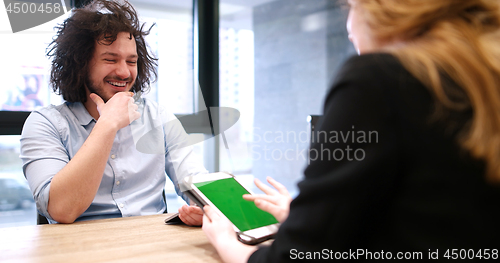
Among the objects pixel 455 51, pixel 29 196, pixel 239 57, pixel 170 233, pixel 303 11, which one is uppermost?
pixel 303 11

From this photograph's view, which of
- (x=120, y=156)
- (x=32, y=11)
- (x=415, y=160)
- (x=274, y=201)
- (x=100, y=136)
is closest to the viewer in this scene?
(x=415, y=160)

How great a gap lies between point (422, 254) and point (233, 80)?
2.74 m

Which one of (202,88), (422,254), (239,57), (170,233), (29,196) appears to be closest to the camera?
(422,254)

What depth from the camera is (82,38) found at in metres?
1.59

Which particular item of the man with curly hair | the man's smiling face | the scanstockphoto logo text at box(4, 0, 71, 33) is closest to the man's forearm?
the man with curly hair

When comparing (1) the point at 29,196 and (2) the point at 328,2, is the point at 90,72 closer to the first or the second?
(1) the point at 29,196

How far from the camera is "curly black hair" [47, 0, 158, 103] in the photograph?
155 cm

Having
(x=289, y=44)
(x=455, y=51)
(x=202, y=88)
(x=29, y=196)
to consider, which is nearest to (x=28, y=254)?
(x=455, y=51)

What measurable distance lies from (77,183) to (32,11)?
1.63m

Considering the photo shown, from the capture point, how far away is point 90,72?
1580 millimetres

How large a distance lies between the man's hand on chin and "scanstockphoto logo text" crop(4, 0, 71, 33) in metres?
1.85

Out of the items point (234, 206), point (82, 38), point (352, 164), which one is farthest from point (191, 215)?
point (82, 38)

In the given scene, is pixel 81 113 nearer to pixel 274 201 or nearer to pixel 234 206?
pixel 234 206

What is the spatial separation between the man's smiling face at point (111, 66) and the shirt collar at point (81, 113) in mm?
97
